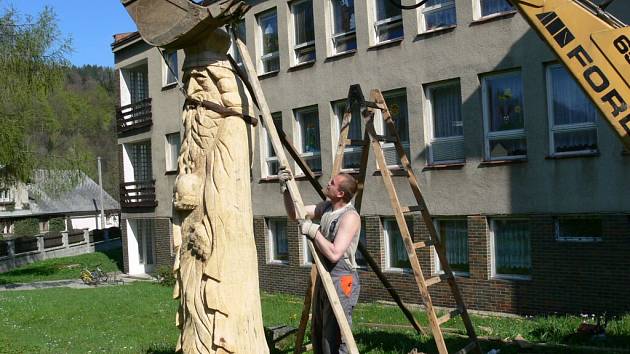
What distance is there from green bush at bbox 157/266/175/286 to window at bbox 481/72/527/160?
11.9 metres

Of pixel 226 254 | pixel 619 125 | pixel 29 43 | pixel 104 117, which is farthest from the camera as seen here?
pixel 104 117

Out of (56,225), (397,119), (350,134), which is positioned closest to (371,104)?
(397,119)

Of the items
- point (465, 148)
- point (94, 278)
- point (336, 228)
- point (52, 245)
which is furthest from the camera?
point (52, 245)

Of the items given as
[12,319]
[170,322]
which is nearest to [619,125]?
[170,322]

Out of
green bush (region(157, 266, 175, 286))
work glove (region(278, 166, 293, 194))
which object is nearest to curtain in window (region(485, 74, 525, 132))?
work glove (region(278, 166, 293, 194))

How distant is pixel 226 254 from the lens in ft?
17.4

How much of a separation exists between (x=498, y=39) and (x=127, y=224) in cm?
1959

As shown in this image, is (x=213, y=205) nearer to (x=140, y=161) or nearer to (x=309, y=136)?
(x=309, y=136)

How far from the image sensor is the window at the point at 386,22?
17.3 m

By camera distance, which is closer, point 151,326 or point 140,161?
point 151,326

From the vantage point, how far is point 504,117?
1535cm

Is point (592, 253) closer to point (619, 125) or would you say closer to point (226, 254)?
point (619, 125)

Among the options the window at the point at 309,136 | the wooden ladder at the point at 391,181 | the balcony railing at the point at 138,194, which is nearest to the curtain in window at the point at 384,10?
the window at the point at 309,136

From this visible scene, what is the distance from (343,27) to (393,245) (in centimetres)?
576
